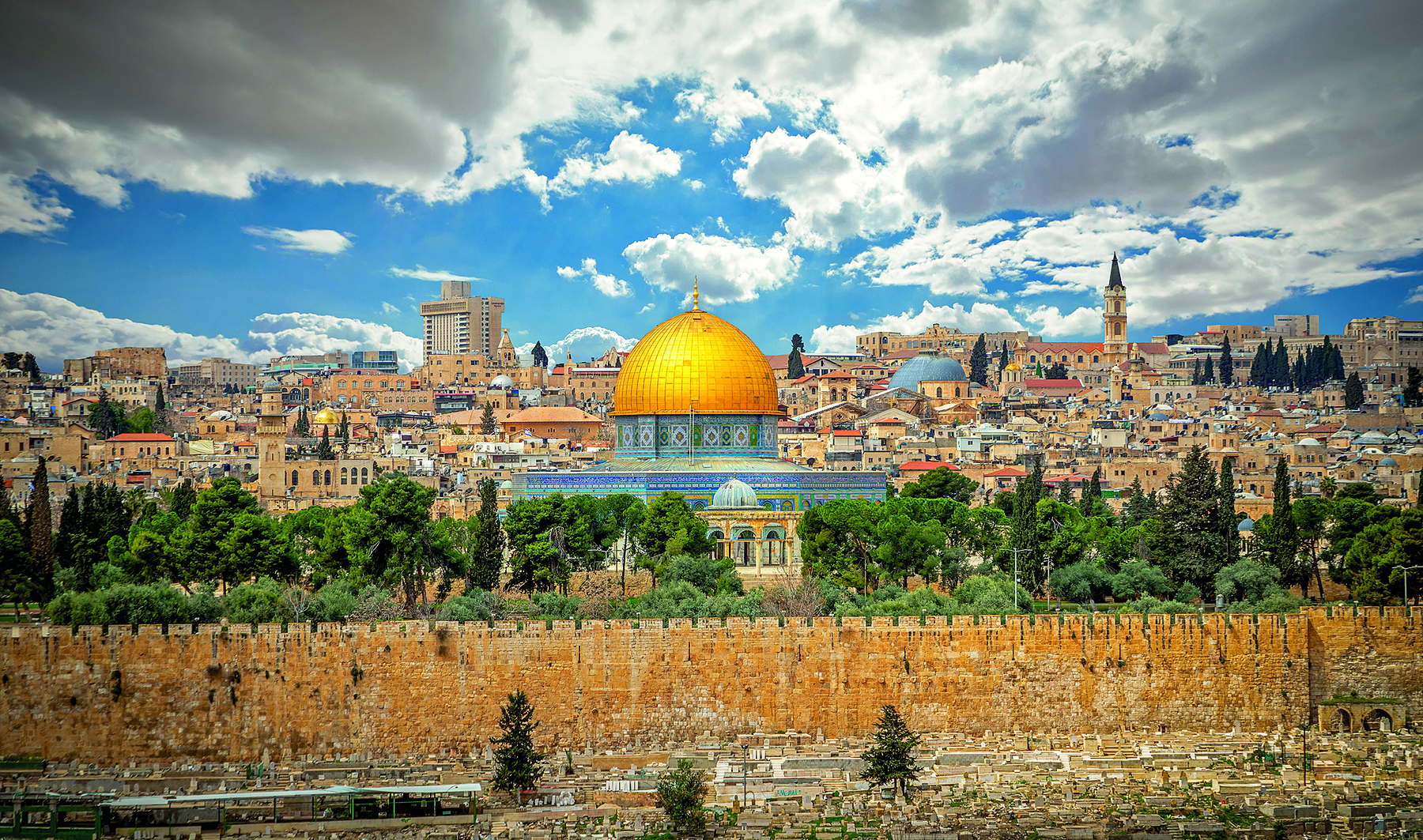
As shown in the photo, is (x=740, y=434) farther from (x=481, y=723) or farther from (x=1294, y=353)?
(x=1294, y=353)

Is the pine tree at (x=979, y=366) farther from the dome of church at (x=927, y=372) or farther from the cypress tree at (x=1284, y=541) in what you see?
the cypress tree at (x=1284, y=541)

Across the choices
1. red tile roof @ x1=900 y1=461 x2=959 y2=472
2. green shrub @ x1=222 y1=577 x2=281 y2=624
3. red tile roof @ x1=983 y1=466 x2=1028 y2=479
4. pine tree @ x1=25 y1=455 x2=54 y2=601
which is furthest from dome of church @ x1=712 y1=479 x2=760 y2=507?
red tile roof @ x1=983 y1=466 x2=1028 y2=479

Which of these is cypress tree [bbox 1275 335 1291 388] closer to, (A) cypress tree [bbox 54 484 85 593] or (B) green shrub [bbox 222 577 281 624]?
(A) cypress tree [bbox 54 484 85 593]

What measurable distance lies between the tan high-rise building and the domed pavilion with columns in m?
128

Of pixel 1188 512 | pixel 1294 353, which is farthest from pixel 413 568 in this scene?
pixel 1294 353

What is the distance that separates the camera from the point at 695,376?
4234cm

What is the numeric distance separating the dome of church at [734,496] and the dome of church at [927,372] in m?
58.6

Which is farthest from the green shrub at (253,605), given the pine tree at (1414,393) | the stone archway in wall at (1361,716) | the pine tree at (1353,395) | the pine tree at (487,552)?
the pine tree at (1353,395)

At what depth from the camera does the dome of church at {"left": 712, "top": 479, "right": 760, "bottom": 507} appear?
38.8 metres

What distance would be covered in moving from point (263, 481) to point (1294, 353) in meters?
90.7

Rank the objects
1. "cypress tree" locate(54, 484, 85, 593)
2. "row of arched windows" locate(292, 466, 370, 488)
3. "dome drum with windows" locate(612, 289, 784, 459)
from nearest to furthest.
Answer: "cypress tree" locate(54, 484, 85, 593)
"dome drum with windows" locate(612, 289, 784, 459)
"row of arched windows" locate(292, 466, 370, 488)

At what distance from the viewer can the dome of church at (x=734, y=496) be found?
127 feet

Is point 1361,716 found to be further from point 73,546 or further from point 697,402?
point 73,546

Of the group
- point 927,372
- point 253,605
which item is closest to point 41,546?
point 253,605
